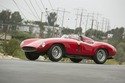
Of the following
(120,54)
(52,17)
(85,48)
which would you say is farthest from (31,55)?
(52,17)

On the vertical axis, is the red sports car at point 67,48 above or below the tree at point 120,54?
above

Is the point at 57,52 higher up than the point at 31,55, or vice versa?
the point at 57,52

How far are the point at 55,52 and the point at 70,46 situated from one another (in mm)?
847

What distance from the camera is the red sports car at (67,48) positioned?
14.0m

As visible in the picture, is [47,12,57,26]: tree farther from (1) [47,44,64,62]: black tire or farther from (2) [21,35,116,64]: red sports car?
(1) [47,44,64,62]: black tire

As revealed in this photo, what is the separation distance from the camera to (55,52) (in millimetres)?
14133

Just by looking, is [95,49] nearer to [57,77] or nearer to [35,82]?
[57,77]

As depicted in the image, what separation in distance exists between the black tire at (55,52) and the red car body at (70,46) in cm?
11

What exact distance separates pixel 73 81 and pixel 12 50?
1673 centimetres

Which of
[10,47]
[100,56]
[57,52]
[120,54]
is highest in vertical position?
[10,47]

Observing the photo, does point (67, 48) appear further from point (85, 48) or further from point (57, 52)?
point (85, 48)

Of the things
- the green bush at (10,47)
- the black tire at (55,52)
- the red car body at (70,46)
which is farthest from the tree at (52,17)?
the black tire at (55,52)

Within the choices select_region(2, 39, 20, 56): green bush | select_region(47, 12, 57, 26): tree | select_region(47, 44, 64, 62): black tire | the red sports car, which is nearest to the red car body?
the red sports car

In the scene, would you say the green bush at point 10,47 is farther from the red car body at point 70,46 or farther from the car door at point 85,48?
the car door at point 85,48
